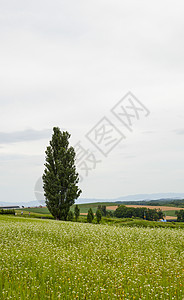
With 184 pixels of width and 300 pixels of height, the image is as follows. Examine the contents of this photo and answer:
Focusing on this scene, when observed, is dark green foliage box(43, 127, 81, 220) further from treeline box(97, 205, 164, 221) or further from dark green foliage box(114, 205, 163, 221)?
dark green foliage box(114, 205, 163, 221)

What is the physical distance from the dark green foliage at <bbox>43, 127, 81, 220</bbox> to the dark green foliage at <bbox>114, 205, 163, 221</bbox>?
28479 millimetres

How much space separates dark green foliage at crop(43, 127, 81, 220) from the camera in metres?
43.3

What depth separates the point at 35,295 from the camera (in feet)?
30.9

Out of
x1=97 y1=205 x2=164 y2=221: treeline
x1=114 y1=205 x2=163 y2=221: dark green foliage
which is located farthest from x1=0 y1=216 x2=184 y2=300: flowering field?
x1=114 y1=205 x2=163 y2=221: dark green foliage

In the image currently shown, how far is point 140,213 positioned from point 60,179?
32.0m

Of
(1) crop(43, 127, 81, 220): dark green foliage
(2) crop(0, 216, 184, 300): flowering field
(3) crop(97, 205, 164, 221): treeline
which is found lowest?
(3) crop(97, 205, 164, 221): treeline

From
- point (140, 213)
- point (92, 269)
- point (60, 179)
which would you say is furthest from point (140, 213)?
point (92, 269)

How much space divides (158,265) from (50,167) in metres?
33.3

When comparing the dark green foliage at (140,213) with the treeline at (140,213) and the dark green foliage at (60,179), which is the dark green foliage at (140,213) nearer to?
the treeline at (140,213)

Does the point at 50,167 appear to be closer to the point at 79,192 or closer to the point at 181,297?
the point at 79,192

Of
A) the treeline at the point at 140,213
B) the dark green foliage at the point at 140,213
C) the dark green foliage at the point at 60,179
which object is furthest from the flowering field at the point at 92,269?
the dark green foliage at the point at 140,213

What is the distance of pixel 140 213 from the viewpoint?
69.6m

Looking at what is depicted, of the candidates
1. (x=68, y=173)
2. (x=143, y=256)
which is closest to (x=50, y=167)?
(x=68, y=173)

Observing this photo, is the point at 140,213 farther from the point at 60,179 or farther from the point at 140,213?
the point at 60,179
